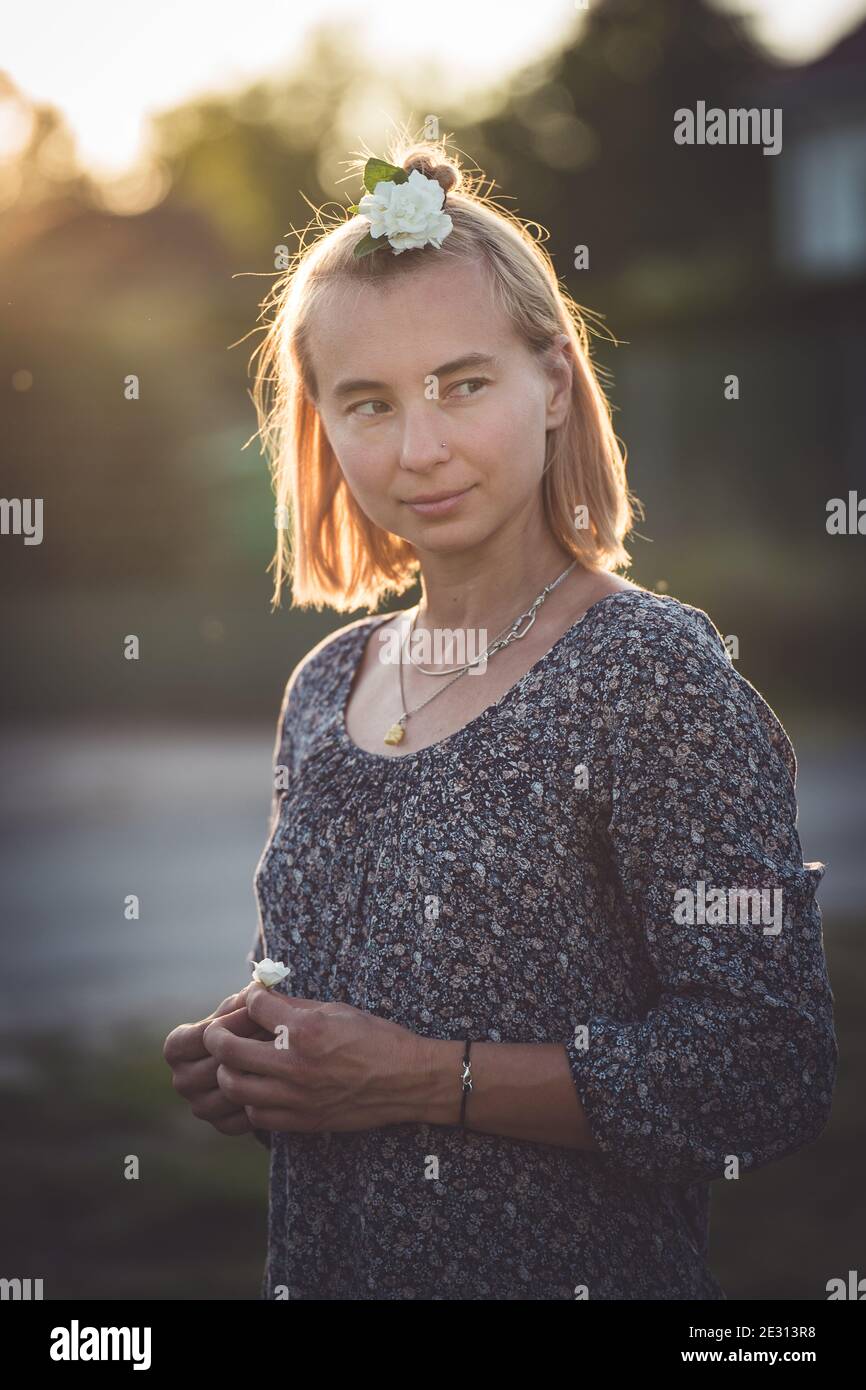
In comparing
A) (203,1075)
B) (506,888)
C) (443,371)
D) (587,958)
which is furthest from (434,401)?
(203,1075)

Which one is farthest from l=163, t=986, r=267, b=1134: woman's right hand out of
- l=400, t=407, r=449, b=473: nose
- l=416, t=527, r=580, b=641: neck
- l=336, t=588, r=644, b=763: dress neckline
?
l=400, t=407, r=449, b=473: nose

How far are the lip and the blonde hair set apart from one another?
0.20 m

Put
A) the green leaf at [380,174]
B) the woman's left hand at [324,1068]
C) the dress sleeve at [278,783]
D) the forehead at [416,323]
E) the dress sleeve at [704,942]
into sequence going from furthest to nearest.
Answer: the dress sleeve at [278,783]
the green leaf at [380,174]
the forehead at [416,323]
the woman's left hand at [324,1068]
the dress sleeve at [704,942]

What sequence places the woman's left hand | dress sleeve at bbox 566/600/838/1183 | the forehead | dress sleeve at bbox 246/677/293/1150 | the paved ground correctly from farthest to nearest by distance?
the paved ground → dress sleeve at bbox 246/677/293/1150 → the forehead → the woman's left hand → dress sleeve at bbox 566/600/838/1183

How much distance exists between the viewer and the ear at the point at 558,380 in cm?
198

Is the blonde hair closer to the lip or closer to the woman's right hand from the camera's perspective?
the lip

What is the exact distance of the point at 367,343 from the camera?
1850mm

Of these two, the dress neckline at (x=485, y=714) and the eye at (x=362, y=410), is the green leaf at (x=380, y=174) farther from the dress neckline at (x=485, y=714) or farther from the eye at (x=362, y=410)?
the dress neckline at (x=485, y=714)

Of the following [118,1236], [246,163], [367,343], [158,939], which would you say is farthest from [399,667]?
[246,163]

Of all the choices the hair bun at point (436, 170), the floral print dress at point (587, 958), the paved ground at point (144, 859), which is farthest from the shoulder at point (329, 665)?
the paved ground at point (144, 859)

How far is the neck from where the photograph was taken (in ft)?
6.52

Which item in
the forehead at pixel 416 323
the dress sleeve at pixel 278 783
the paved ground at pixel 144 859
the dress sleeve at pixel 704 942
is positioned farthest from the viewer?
the paved ground at pixel 144 859

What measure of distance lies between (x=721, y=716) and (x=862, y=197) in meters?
23.7

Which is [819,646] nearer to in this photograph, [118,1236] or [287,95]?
[118,1236]
